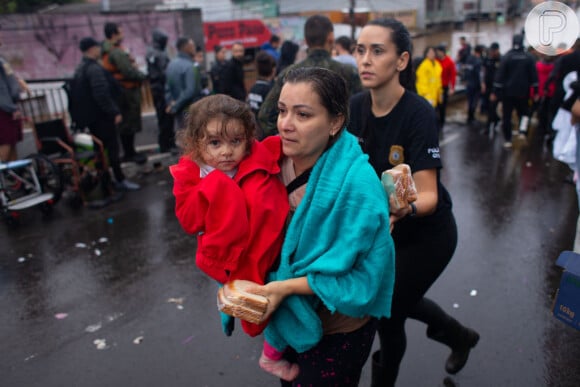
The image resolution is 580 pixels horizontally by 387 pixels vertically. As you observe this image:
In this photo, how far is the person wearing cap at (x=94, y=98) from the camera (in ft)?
20.4

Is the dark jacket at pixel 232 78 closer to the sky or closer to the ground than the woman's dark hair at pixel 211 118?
closer to the ground

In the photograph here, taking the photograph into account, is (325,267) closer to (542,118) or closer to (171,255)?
(171,255)

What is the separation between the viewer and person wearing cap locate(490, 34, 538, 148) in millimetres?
8586

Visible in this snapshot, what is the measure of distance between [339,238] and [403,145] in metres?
0.85

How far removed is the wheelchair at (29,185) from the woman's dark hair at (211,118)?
4.63 meters

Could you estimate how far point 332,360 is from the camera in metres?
1.81

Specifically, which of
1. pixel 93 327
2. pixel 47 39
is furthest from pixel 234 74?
pixel 47 39

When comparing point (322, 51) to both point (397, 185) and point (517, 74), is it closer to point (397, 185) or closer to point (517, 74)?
point (397, 185)

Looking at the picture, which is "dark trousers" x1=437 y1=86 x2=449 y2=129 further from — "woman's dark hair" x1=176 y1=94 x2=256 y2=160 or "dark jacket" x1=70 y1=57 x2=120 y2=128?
"woman's dark hair" x1=176 y1=94 x2=256 y2=160

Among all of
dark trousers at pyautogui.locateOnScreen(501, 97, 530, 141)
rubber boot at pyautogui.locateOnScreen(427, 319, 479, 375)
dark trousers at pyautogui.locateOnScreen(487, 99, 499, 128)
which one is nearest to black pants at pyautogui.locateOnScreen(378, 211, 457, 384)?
rubber boot at pyautogui.locateOnScreen(427, 319, 479, 375)

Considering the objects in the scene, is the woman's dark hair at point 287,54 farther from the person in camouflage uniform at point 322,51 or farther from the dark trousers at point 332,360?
the dark trousers at point 332,360

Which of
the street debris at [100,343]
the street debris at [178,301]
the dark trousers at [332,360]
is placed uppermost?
the dark trousers at [332,360]

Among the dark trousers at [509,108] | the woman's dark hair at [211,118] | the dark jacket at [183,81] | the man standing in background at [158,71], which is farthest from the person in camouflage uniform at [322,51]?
the dark trousers at [509,108]

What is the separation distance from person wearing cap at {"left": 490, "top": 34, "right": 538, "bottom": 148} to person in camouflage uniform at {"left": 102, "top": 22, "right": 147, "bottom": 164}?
21.2 feet
